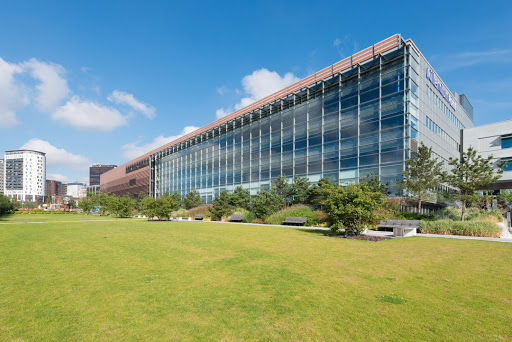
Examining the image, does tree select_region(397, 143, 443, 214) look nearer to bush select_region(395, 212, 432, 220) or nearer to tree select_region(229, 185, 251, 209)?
bush select_region(395, 212, 432, 220)

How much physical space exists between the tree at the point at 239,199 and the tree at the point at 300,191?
8.40 meters

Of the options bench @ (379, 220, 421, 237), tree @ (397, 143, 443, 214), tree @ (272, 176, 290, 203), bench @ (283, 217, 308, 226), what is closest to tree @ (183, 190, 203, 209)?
tree @ (272, 176, 290, 203)

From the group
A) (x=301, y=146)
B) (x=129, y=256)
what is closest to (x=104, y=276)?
(x=129, y=256)

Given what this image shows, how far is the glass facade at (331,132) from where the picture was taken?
28703 millimetres

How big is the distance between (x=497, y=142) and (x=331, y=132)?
26.8m

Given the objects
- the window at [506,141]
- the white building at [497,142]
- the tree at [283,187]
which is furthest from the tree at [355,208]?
the window at [506,141]

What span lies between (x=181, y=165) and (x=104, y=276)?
202ft

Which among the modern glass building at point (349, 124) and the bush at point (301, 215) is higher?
the modern glass building at point (349, 124)

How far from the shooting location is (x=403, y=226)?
20000 millimetres

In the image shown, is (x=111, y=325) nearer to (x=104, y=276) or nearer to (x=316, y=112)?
(x=104, y=276)

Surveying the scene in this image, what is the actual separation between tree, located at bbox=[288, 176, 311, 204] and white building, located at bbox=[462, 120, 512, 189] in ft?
89.5

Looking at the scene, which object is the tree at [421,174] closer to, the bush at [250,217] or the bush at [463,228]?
the bush at [463,228]

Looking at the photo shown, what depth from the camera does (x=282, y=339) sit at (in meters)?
3.93

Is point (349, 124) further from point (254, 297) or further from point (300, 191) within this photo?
point (254, 297)
